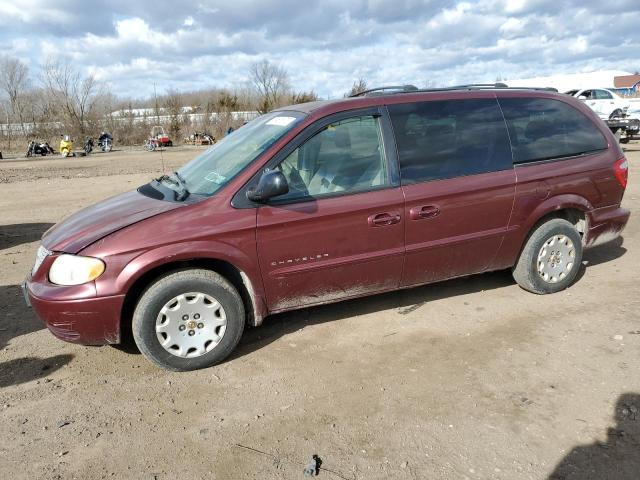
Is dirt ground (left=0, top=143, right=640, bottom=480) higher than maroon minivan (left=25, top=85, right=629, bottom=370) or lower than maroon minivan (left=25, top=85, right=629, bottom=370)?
lower

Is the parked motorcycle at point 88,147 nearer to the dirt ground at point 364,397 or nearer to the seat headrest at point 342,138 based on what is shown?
the dirt ground at point 364,397

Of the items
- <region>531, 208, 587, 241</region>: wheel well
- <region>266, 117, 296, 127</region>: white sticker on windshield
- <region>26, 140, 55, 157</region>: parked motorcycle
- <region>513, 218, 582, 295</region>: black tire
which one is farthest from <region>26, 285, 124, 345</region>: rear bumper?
<region>26, 140, 55, 157</region>: parked motorcycle

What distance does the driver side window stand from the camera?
3742 millimetres

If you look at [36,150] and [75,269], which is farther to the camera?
[36,150]

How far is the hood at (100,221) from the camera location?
3.43m

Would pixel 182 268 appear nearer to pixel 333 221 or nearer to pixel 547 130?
pixel 333 221

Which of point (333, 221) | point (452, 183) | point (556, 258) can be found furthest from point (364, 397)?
point (556, 258)

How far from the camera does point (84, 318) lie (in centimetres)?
337

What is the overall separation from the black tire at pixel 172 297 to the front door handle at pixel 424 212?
147 centimetres

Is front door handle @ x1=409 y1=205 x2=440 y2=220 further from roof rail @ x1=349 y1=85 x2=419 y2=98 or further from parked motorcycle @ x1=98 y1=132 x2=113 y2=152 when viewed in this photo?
parked motorcycle @ x1=98 y1=132 x2=113 y2=152

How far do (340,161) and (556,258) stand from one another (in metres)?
2.31

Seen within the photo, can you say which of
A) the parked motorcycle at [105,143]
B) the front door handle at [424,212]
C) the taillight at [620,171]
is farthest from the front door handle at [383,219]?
the parked motorcycle at [105,143]

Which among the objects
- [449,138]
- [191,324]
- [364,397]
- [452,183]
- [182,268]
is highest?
[449,138]

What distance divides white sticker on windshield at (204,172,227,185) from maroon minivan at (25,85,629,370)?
0.12ft
